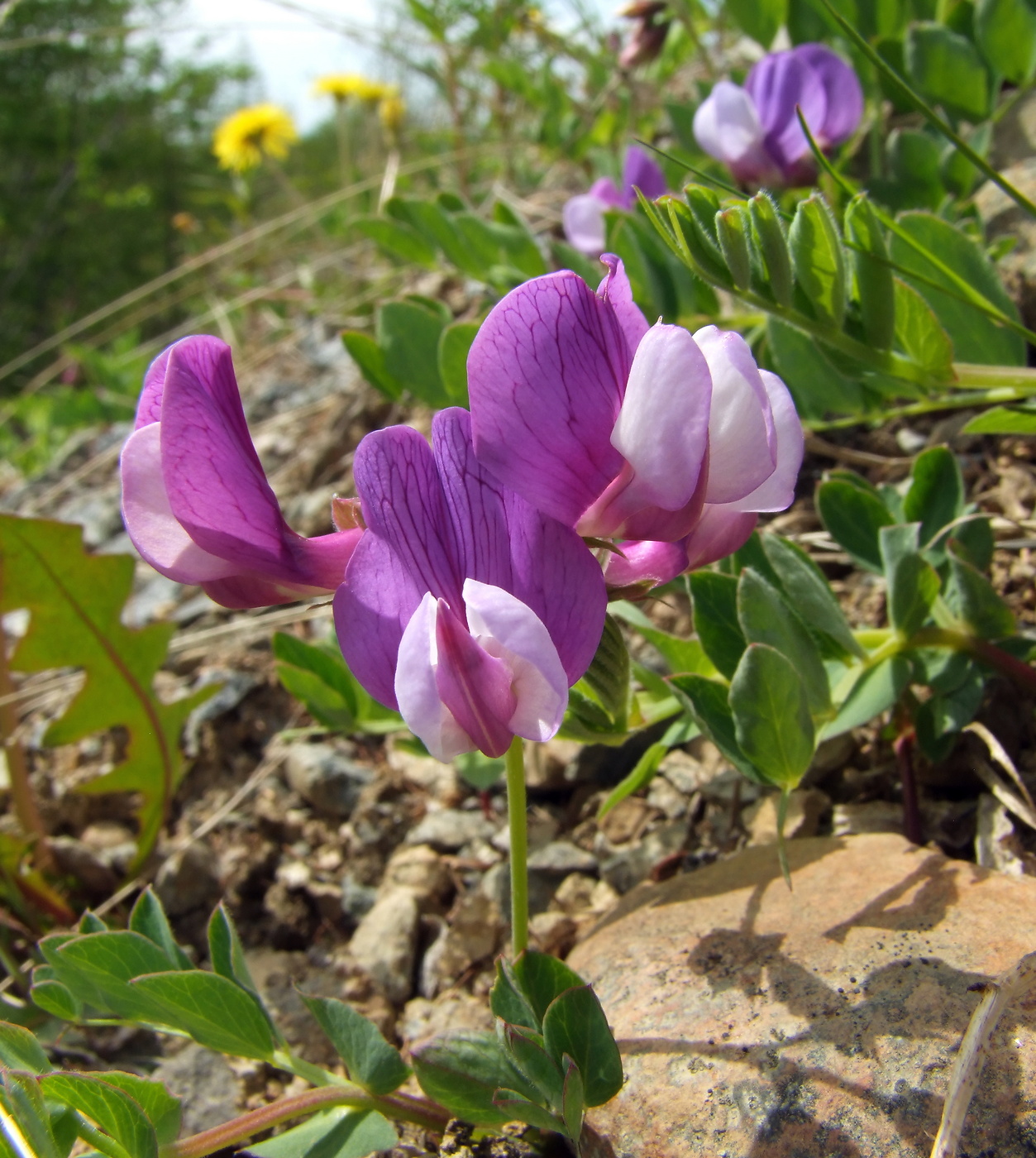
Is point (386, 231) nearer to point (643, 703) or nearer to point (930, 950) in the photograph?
point (643, 703)

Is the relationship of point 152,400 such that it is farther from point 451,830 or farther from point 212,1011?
point 451,830

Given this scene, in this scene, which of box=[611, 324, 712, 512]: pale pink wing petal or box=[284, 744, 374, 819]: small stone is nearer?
box=[611, 324, 712, 512]: pale pink wing petal

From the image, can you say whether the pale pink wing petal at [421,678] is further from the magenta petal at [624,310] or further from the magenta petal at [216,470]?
the magenta petal at [624,310]

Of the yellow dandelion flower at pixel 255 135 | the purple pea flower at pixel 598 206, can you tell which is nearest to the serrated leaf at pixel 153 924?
the purple pea flower at pixel 598 206

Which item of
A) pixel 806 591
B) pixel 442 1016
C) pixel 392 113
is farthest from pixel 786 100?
Result: pixel 392 113

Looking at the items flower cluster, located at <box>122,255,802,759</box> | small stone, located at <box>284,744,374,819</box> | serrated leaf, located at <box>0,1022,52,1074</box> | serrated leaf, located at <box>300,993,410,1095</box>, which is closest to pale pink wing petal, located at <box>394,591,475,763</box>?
flower cluster, located at <box>122,255,802,759</box>

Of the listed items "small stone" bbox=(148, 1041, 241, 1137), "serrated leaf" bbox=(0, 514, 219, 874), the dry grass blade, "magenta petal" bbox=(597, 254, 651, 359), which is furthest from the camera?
"serrated leaf" bbox=(0, 514, 219, 874)

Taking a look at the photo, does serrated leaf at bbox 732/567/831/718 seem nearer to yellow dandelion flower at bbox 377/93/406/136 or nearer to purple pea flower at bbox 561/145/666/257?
purple pea flower at bbox 561/145/666/257
